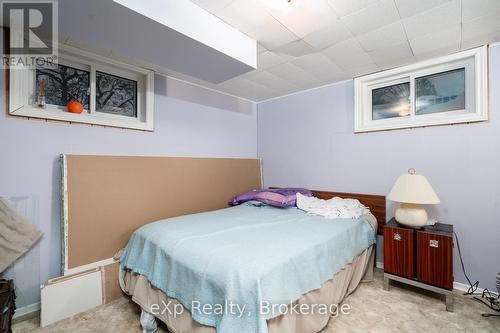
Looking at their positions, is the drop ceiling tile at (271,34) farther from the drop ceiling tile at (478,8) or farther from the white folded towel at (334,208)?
the white folded towel at (334,208)

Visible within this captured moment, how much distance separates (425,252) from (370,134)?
1.47m

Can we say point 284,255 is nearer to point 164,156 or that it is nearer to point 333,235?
point 333,235

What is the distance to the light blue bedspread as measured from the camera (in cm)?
123

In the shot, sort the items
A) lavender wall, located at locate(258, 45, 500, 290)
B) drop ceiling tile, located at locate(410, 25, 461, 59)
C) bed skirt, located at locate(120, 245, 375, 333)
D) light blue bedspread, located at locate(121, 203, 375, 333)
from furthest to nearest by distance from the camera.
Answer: lavender wall, located at locate(258, 45, 500, 290), drop ceiling tile, located at locate(410, 25, 461, 59), bed skirt, located at locate(120, 245, 375, 333), light blue bedspread, located at locate(121, 203, 375, 333)

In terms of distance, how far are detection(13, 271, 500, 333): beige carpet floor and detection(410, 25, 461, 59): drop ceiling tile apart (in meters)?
2.42

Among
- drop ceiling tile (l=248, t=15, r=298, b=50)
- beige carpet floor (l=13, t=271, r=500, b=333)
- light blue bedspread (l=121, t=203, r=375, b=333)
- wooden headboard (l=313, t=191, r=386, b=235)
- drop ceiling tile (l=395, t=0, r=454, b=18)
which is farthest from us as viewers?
wooden headboard (l=313, t=191, r=386, b=235)

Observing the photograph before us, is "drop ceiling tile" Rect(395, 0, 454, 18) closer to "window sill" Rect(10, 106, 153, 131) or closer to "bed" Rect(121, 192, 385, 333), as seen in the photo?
"bed" Rect(121, 192, 385, 333)

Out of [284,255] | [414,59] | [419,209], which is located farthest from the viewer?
[414,59]

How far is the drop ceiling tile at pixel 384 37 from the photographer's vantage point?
192 centimetres

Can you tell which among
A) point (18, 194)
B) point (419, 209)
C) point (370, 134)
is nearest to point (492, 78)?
point (370, 134)

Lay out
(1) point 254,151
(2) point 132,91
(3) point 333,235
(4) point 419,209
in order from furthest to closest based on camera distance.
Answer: (1) point 254,151
(2) point 132,91
(4) point 419,209
(3) point 333,235

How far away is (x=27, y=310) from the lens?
194 centimetres

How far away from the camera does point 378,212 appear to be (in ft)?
9.21

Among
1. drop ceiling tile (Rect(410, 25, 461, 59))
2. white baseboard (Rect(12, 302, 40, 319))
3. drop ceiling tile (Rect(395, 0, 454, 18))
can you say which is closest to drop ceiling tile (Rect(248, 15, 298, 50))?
drop ceiling tile (Rect(395, 0, 454, 18))
